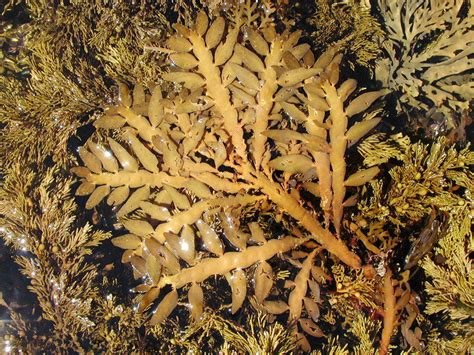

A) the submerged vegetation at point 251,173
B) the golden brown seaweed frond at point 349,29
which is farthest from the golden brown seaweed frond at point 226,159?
the golden brown seaweed frond at point 349,29

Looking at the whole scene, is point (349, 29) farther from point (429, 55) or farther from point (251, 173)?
point (251, 173)

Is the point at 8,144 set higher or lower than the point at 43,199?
higher

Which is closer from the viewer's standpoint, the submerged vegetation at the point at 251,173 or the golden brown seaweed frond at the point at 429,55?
the submerged vegetation at the point at 251,173

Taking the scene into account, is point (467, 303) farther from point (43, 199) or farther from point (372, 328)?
point (43, 199)

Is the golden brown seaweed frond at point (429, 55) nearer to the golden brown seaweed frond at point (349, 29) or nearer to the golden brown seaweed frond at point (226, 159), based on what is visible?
the golden brown seaweed frond at point (349, 29)

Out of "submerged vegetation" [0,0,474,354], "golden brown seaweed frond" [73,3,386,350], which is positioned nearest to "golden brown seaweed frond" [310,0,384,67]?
"submerged vegetation" [0,0,474,354]

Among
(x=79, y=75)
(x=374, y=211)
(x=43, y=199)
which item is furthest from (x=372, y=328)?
(x=79, y=75)

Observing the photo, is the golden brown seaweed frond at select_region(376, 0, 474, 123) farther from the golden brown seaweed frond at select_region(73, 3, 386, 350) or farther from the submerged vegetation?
the golden brown seaweed frond at select_region(73, 3, 386, 350)
